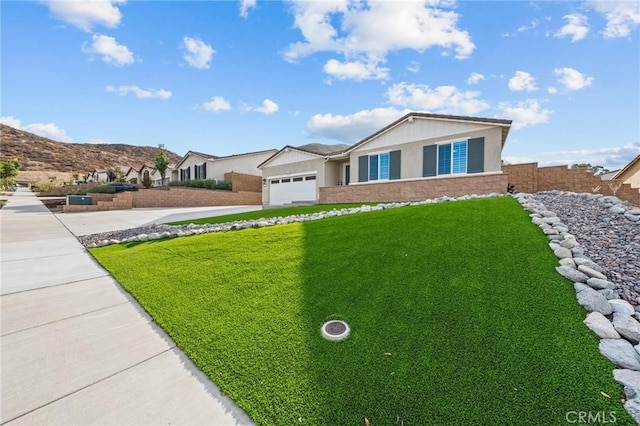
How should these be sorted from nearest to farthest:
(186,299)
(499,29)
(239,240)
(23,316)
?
(23,316)
(186,299)
(239,240)
(499,29)

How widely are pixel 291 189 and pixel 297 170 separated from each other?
4.97 feet

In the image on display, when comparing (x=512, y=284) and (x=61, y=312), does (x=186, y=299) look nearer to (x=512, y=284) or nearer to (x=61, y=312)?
(x=61, y=312)

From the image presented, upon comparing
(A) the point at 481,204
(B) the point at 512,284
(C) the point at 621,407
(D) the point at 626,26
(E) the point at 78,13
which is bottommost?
(C) the point at 621,407

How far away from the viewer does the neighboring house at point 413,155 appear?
12227 mm

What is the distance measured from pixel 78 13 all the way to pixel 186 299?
12828 mm

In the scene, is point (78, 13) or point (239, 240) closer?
point (239, 240)

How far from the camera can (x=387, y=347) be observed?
2625 millimetres

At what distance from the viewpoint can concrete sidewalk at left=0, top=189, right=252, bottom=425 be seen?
209 cm

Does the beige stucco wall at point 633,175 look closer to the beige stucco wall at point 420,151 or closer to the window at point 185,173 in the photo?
the beige stucco wall at point 420,151

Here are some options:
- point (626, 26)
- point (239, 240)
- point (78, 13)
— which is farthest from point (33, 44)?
point (626, 26)

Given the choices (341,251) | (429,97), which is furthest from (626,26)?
(341,251)

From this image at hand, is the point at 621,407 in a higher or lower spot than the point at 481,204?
lower

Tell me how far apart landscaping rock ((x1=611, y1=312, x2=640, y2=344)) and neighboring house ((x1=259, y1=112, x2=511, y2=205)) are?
10.6 meters

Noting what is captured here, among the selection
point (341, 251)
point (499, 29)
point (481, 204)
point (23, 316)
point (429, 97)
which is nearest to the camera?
point (23, 316)
